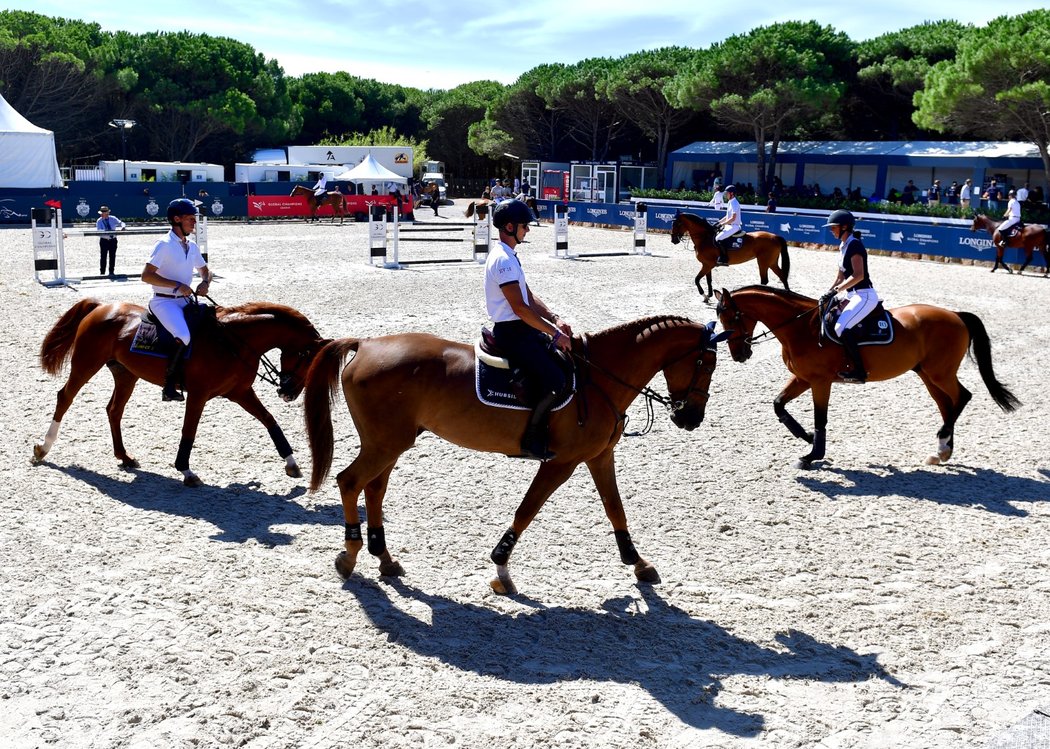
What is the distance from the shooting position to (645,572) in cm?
671

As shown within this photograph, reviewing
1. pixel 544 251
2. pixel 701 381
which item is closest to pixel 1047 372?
pixel 701 381

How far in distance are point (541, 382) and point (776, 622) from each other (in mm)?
2211

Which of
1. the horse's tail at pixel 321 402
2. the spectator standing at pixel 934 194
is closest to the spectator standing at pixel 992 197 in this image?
→ the spectator standing at pixel 934 194

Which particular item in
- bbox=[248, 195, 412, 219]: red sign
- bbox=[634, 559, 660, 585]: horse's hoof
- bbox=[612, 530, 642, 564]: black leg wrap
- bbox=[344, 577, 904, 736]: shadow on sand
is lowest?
bbox=[344, 577, 904, 736]: shadow on sand

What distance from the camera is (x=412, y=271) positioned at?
2366 cm

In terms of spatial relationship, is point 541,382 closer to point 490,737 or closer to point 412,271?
point 490,737

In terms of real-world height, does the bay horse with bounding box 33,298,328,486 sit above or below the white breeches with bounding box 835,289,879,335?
below

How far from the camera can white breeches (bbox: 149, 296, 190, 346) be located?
28.1 feet

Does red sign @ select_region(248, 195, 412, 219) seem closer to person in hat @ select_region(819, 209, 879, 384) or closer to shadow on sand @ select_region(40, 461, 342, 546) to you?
person in hat @ select_region(819, 209, 879, 384)

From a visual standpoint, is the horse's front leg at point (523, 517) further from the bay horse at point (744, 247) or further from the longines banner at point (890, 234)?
the longines banner at point (890, 234)

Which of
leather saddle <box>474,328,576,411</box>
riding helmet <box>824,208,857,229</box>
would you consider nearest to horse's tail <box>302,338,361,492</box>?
leather saddle <box>474,328,576,411</box>

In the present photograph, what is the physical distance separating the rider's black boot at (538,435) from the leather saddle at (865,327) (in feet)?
14.4

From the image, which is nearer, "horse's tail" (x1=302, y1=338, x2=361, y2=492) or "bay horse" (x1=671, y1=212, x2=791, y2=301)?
"horse's tail" (x1=302, y1=338, x2=361, y2=492)

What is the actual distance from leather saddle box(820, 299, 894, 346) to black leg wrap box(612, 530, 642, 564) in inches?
158
